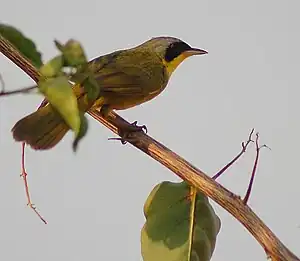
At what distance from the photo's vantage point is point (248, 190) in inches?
22.9

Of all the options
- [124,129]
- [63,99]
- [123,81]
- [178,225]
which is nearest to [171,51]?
[123,81]

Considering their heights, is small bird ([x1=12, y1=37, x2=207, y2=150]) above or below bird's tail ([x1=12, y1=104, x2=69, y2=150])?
above

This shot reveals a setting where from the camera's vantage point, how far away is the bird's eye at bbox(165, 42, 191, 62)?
1.38m

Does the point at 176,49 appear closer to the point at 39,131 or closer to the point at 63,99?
the point at 39,131

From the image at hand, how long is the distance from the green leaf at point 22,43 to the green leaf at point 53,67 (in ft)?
0.24

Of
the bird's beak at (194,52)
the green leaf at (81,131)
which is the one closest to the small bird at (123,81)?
the bird's beak at (194,52)

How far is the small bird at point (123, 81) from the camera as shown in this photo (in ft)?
1.63

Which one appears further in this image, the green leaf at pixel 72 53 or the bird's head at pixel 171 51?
the bird's head at pixel 171 51

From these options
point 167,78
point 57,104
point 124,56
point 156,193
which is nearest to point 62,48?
point 57,104

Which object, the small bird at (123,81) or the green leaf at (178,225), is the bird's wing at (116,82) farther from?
the green leaf at (178,225)

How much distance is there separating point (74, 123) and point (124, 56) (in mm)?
858

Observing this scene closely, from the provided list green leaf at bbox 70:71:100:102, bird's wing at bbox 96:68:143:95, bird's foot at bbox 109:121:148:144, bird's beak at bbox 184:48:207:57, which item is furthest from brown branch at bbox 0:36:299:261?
bird's beak at bbox 184:48:207:57

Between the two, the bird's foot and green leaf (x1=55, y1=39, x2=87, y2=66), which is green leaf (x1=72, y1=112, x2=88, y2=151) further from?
the bird's foot

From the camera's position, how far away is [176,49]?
139 centimetres
